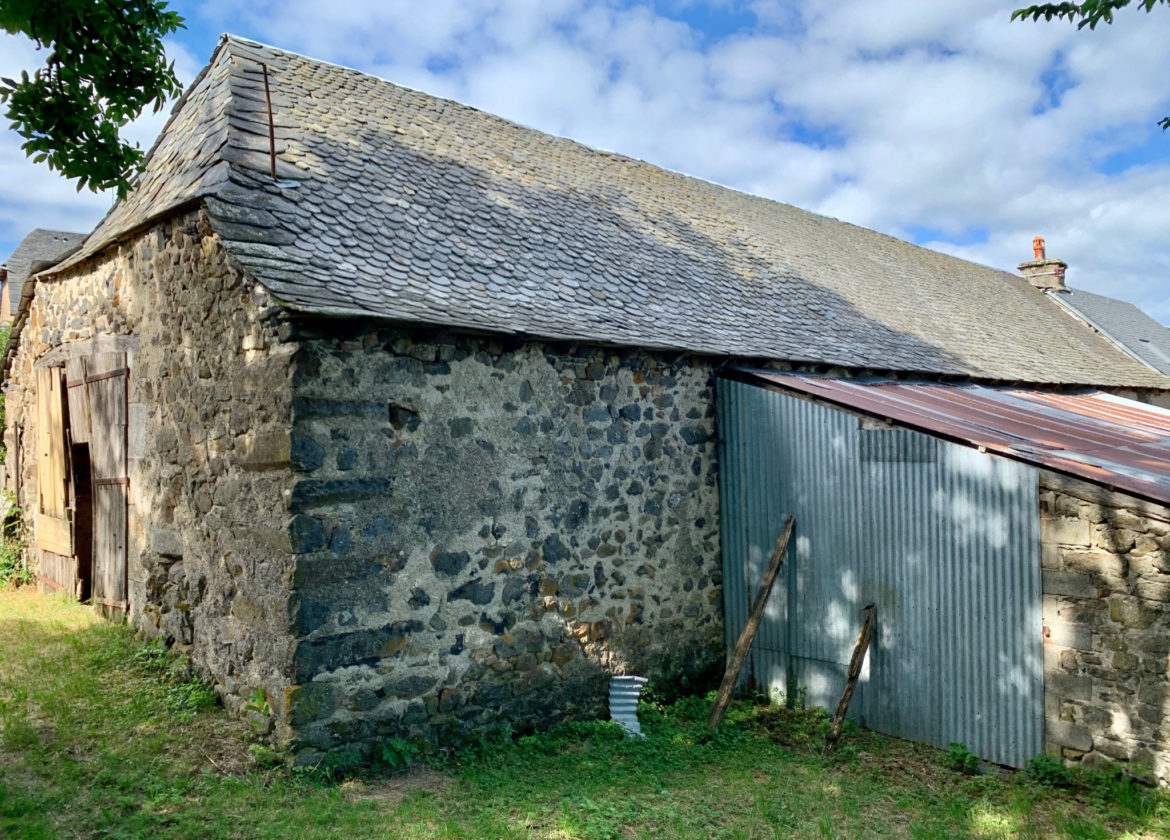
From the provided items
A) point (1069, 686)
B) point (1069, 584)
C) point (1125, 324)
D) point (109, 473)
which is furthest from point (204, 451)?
point (1125, 324)

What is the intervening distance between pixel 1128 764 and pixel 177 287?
772 centimetres

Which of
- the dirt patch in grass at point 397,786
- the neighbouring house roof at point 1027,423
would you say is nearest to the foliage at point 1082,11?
the neighbouring house roof at point 1027,423

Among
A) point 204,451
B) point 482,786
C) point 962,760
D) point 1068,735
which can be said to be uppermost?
point 204,451

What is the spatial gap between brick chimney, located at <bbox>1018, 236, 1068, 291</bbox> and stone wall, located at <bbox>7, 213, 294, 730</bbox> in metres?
20.8

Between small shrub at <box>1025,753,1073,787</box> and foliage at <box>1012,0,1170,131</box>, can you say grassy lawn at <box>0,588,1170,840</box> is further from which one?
foliage at <box>1012,0,1170,131</box>

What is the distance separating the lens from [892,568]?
6.81 metres

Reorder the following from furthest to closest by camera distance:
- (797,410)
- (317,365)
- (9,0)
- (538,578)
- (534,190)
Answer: (534,190)
(797,410)
(538,578)
(317,365)
(9,0)

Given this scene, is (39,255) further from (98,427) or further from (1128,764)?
(1128,764)

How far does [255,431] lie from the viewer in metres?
5.64

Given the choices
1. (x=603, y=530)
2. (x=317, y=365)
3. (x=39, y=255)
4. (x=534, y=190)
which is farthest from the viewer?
(x=39, y=255)

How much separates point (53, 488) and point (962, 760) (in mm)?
9068

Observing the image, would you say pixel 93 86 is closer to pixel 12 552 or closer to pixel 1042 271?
pixel 12 552

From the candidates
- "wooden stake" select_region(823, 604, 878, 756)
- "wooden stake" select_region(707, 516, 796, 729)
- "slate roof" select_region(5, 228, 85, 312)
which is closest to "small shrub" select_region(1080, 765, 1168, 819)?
"wooden stake" select_region(823, 604, 878, 756)

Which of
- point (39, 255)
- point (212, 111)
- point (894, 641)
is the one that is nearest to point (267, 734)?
point (894, 641)
